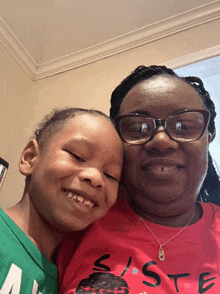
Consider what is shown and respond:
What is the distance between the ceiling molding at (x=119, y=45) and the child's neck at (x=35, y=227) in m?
0.93

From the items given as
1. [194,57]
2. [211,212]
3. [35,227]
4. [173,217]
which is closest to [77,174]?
[35,227]

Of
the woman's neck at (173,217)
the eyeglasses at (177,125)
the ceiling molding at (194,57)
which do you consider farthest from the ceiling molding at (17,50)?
the woman's neck at (173,217)

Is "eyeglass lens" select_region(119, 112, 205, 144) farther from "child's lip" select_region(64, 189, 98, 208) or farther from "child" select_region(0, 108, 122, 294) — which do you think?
"child's lip" select_region(64, 189, 98, 208)

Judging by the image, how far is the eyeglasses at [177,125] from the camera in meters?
0.63

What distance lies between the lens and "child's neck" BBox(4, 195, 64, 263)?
1.93ft

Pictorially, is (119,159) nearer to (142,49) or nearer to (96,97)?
(96,97)

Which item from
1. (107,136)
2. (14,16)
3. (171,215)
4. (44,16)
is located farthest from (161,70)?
(14,16)

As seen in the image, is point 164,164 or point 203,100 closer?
point 164,164

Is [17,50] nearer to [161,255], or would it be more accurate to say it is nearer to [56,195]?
[56,195]

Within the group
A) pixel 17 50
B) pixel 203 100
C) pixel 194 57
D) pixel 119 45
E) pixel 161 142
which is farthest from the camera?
pixel 17 50

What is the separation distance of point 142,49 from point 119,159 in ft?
3.09

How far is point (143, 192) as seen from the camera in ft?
2.11

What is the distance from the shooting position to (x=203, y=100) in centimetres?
74

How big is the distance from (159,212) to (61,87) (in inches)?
43.6
